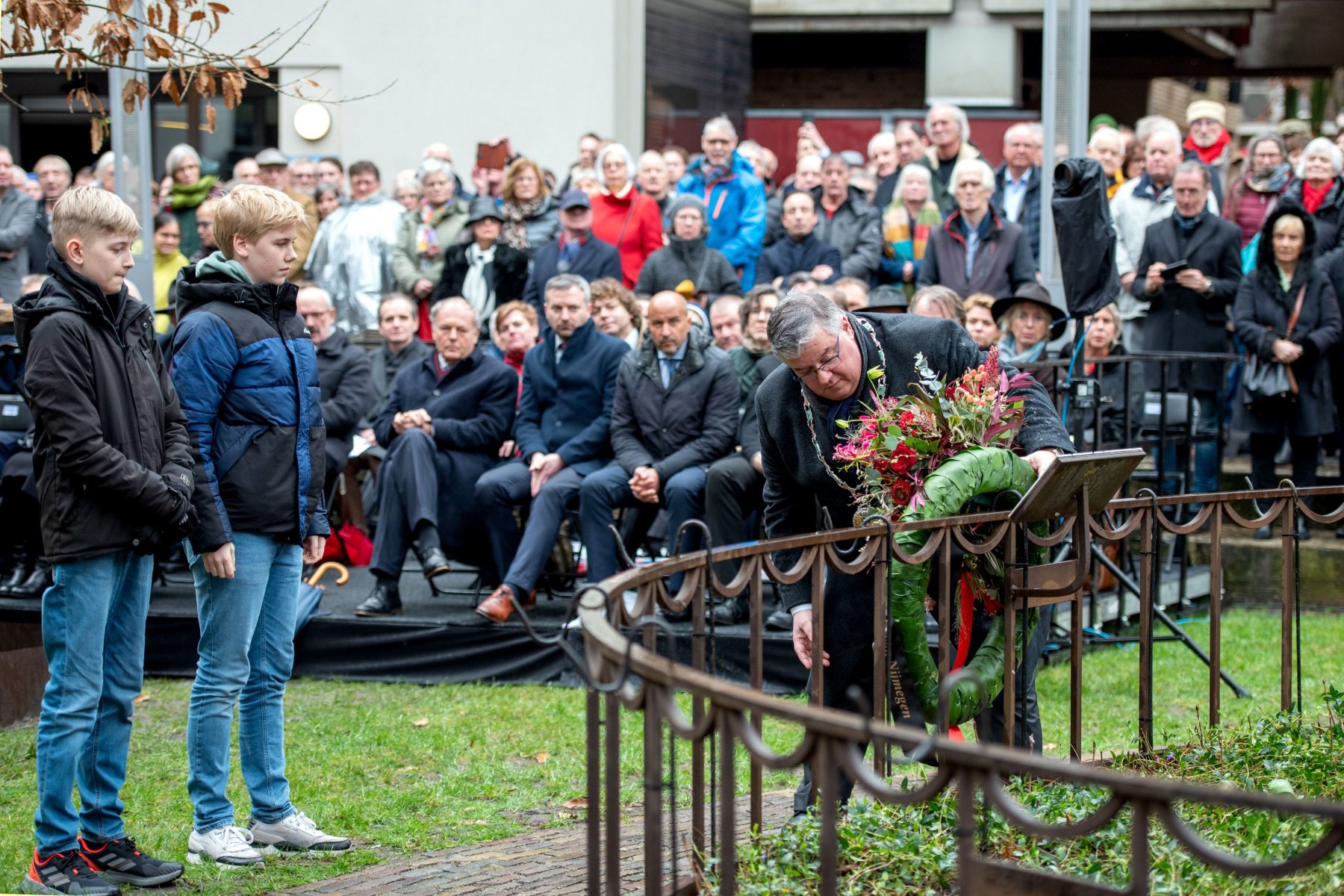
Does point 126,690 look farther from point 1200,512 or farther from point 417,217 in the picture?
point 417,217

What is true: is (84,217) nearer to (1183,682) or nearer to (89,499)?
(89,499)

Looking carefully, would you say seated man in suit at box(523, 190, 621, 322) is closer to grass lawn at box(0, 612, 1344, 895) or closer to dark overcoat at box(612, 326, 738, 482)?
dark overcoat at box(612, 326, 738, 482)

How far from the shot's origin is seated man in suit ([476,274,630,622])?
8.33 metres

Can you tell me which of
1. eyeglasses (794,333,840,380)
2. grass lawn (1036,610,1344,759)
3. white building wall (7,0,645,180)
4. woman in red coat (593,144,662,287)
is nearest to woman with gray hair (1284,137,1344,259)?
grass lawn (1036,610,1344,759)

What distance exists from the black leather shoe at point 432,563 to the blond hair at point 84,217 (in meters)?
4.03

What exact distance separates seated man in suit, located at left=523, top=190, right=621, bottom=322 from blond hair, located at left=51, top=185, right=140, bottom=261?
6.41 m

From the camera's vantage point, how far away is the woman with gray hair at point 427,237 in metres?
12.1

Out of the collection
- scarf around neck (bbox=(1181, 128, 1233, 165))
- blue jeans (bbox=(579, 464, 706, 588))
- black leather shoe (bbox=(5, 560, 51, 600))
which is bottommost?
black leather shoe (bbox=(5, 560, 51, 600))

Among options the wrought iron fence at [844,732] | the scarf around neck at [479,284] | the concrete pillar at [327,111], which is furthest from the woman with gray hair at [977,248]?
the concrete pillar at [327,111]

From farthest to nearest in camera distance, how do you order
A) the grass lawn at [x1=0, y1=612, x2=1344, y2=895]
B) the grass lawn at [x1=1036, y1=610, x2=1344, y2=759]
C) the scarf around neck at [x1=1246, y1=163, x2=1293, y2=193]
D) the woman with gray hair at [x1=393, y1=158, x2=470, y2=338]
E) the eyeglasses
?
the woman with gray hair at [x1=393, y1=158, x2=470, y2=338]
the scarf around neck at [x1=1246, y1=163, x2=1293, y2=193]
the grass lawn at [x1=1036, y1=610, x2=1344, y2=759]
the grass lawn at [x1=0, y1=612, x2=1344, y2=895]
the eyeglasses

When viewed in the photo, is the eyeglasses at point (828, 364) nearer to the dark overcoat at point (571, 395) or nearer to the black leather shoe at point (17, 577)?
the dark overcoat at point (571, 395)

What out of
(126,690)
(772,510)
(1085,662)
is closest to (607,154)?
(1085,662)

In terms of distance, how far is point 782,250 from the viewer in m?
11.2

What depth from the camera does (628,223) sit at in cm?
1170
